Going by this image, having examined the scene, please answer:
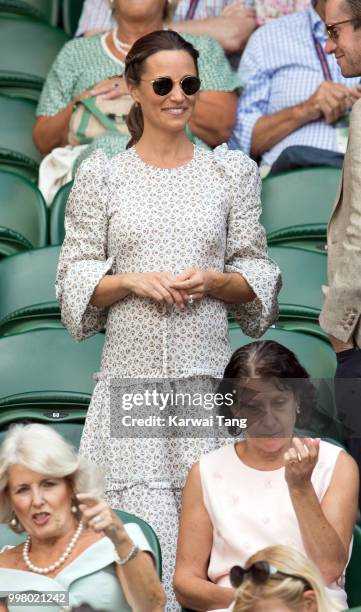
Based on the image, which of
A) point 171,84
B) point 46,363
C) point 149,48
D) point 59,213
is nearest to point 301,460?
point 171,84

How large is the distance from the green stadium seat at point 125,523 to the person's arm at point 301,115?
7.71 feet

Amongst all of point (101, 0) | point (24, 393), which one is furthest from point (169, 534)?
point (101, 0)

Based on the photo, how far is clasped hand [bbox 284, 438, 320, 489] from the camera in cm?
306

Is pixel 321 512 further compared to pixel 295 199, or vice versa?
pixel 295 199

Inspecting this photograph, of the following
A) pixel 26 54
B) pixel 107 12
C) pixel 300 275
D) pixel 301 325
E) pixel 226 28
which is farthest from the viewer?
pixel 26 54

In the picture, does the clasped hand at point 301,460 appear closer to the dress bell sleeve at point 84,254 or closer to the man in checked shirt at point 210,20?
the dress bell sleeve at point 84,254

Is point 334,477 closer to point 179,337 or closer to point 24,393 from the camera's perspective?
point 179,337

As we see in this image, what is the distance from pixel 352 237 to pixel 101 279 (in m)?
0.60

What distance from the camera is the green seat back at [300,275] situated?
4.65 m

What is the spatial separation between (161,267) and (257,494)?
0.63 m

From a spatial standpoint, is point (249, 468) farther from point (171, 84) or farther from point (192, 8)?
point (192, 8)

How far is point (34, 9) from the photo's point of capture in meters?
6.74

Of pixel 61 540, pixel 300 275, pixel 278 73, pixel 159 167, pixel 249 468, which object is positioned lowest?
pixel 61 540

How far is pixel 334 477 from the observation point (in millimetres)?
3266
